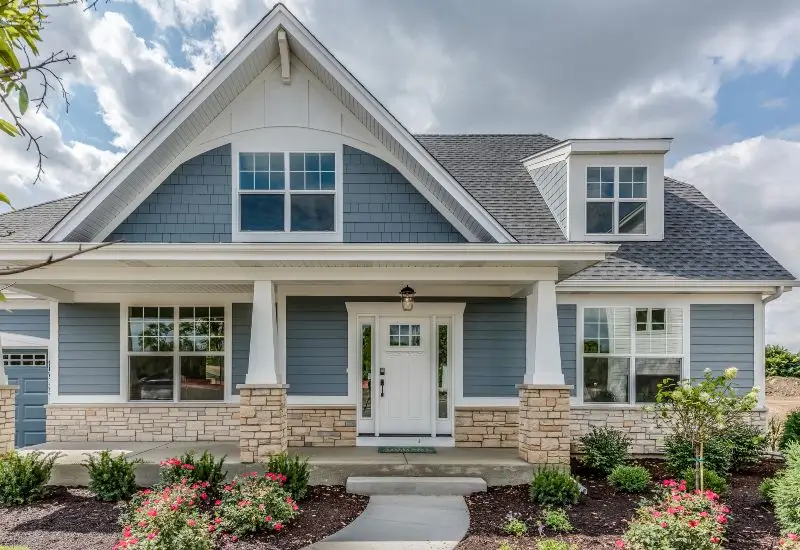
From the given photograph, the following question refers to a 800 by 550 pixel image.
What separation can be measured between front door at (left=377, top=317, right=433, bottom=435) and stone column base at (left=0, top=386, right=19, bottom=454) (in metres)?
5.49

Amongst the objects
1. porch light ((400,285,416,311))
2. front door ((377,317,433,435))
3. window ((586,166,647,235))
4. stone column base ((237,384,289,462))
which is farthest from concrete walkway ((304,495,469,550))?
window ((586,166,647,235))

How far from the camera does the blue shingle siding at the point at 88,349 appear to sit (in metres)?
9.10

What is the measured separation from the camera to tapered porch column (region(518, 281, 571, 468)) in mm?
7156

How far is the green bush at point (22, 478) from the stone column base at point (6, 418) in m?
0.93

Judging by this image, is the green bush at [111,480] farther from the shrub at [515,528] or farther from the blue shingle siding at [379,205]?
the shrub at [515,528]

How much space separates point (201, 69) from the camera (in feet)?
27.5

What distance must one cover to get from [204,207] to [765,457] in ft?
34.0

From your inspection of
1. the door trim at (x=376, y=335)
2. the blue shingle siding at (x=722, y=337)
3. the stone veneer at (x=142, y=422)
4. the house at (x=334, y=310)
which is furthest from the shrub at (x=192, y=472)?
the blue shingle siding at (x=722, y=337)

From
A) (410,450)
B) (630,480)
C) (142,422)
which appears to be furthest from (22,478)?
(630,480)

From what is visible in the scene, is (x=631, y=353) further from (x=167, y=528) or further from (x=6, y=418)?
(x=6, y=418)

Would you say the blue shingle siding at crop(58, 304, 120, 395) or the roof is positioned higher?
the roof

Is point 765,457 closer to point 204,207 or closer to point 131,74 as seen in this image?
point 204,207

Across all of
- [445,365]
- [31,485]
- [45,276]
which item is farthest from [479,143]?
[31,485]

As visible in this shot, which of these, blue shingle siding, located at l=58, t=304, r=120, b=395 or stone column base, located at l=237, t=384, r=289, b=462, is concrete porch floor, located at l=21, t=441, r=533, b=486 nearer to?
stone column base, located at l=237, t=384, r=289, b=462
